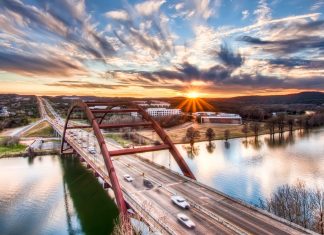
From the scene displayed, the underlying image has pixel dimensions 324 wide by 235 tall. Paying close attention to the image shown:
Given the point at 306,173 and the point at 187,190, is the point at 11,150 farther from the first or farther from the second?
the point at 306,173

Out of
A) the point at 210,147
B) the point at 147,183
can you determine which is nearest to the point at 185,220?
the point at 147,183

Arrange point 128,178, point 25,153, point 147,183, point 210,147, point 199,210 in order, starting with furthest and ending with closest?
point 210,147 < point 25,153 < point 128,178 < point 147,183 < point 199,210

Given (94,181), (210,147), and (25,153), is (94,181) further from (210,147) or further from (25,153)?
(210,147)

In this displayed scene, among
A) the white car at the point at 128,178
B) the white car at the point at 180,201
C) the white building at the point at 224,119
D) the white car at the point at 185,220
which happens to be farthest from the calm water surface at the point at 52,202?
the white building at the point at 224,119

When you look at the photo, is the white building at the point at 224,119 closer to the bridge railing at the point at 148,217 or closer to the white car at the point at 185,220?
the bridge railing at the point at 148,217

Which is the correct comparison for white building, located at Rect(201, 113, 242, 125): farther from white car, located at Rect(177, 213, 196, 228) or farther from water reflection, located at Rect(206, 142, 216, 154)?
white car, located at Rect(177, 213, 196, 228)

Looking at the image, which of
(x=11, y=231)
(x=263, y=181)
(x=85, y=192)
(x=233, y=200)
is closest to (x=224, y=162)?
(x=263, y=181)
